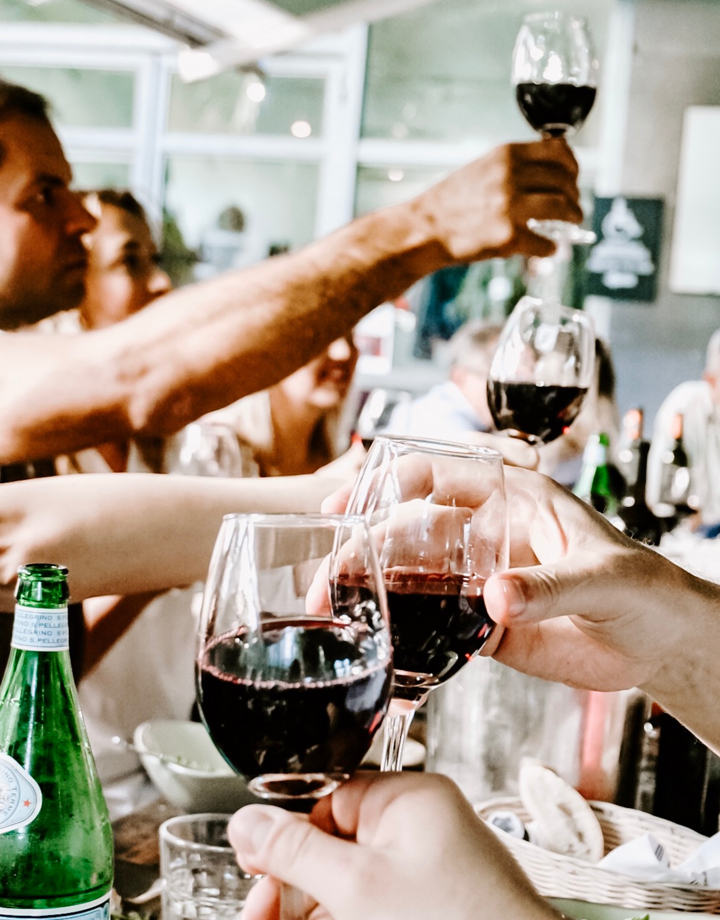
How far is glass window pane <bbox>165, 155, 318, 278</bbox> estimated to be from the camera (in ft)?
8.13

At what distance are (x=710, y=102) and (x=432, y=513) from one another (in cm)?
448

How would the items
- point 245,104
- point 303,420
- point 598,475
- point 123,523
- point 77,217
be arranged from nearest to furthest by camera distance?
point 123,523 → point 77,217 → point 303,420 → point 245,104 → point 598,475

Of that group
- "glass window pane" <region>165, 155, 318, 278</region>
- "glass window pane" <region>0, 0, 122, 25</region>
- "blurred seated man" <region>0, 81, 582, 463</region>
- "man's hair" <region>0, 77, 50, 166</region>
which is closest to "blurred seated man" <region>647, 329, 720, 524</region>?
"glass window pane" <region>165, 155, 318, 278</region>

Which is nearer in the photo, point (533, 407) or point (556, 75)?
point (533, 407)

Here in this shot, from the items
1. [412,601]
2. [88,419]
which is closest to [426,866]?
[412,601]

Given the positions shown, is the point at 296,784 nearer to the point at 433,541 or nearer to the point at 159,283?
the point at 433,541

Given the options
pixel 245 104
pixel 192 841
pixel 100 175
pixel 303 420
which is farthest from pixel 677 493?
pixel 192 841

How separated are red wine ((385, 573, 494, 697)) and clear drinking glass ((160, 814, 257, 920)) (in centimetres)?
24

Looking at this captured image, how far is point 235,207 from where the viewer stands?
2.69m

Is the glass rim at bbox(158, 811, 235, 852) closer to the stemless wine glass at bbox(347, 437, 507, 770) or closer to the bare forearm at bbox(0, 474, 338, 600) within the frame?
the stemless wine glass at bbox(347, 437, 507, 770)

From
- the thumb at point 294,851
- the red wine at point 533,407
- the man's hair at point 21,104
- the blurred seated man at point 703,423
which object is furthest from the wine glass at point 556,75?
the blurred seated man at point 703,423

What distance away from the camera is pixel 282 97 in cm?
282

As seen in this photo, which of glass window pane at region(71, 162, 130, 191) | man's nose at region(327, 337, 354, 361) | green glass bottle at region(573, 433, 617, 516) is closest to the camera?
glass window pane at region(71, 162, 130, 191)

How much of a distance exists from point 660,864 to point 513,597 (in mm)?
365
